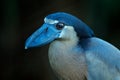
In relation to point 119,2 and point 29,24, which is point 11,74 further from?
point 119,2

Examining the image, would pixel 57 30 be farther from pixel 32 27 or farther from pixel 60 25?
pixel 32 27

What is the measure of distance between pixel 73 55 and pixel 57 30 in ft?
0.41

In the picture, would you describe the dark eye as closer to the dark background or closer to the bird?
the bird

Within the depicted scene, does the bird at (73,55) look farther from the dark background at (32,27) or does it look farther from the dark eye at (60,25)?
the dark background at (32,27)

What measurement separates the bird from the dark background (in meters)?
1.93

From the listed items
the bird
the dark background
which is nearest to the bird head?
the bird

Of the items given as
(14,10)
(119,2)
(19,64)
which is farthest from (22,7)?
(119,2)

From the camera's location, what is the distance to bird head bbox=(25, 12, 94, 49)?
7.40 feet

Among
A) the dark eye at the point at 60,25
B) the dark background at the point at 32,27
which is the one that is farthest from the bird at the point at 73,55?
the dark background at the point at 32,27

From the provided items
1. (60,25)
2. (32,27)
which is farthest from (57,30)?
(32,27)

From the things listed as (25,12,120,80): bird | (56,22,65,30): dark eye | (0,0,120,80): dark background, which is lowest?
(0,0,120,80): dark background

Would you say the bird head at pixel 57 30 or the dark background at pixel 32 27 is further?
the dark background at pixel 32 27

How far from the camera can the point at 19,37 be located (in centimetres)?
430

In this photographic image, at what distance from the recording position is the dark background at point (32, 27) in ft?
14.0
